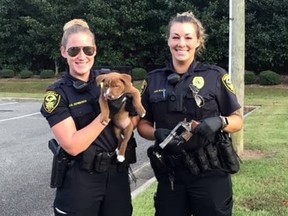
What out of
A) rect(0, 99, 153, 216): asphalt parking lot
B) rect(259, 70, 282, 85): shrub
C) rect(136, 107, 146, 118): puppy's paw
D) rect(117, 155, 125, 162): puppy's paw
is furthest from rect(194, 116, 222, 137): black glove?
rect(259, 70, 282, 85): shrub

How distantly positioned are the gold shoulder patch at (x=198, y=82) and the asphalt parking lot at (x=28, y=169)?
104 inches

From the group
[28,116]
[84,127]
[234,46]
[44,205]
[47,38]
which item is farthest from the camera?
[47,38]

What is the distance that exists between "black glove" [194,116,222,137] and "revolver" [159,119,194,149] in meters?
0.05

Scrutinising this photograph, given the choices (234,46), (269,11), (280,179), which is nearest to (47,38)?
(269,11)

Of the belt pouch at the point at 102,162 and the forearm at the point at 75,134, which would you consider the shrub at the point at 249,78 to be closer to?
the belt pouch at the point at 102,162

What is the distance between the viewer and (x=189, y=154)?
303 centimetres

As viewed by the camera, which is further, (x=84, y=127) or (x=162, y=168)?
(x=162, y=168)

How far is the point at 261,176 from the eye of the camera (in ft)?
19.6

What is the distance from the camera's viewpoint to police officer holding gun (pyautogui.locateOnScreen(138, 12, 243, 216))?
3.02m

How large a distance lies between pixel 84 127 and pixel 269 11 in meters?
22.7

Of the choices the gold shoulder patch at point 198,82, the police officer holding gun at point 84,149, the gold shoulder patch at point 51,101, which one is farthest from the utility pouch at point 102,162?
the gold shoulder patch at point 198,82

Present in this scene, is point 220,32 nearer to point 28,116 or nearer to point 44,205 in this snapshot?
point 28,116

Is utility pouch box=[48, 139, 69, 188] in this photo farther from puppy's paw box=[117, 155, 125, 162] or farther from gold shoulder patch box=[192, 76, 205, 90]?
gold shoulder patch box=[192, 76, 205, 90]

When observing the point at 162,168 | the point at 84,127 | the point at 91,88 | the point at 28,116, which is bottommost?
the point at 28,116
